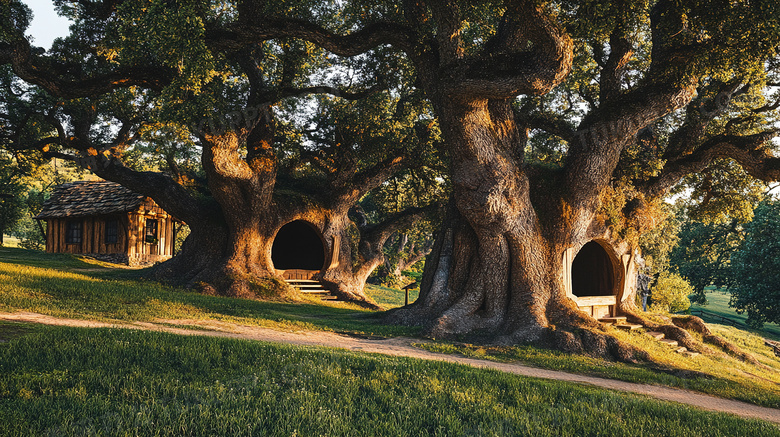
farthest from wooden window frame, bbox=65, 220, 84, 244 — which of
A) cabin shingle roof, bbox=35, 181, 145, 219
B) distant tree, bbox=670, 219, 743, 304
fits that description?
distant tree, bbox=670, 219, 743, 304

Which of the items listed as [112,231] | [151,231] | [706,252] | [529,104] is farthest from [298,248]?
[706,252]

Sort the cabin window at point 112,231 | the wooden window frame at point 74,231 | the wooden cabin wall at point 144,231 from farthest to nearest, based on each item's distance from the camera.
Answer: the wooden window frame at point 74,231 → the cabin window at point 112,231 → the wooden cabin wall at point 144,231

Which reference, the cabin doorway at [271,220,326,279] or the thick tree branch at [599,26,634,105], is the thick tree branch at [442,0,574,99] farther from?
the cabin doorway at [271,220,326,279]

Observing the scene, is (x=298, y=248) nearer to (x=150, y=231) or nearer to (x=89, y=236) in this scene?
(x=150, y=231)

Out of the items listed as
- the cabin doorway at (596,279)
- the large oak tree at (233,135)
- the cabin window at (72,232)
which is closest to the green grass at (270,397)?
the large oak tree at (233,135)

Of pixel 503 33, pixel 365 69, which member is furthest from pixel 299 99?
pixel 503 33

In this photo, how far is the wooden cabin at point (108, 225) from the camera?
2933cm

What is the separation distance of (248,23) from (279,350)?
9.80m

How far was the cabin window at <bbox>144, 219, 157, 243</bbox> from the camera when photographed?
1208 inches

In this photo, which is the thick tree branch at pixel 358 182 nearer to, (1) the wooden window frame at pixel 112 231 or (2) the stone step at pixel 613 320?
(2) the stone step at pixel 613 320

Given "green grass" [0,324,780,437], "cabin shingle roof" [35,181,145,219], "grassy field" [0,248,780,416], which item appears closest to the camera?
"green grass" [0,324,780,437]

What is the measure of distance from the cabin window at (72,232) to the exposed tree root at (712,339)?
Result: 3237 centimetres

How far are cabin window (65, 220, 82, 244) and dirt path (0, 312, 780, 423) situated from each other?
2319 centimetres

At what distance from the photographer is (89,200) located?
31.0m
